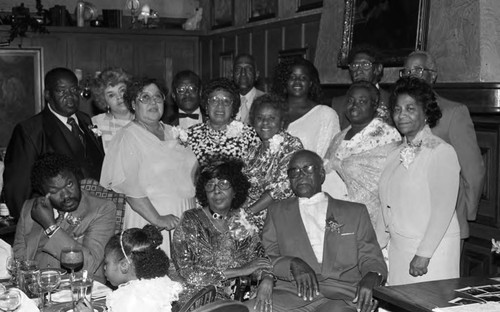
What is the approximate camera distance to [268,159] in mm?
4312

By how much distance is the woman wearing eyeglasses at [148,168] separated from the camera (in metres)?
4.10

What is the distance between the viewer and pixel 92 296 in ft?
9.62

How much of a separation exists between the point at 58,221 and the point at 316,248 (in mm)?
1363

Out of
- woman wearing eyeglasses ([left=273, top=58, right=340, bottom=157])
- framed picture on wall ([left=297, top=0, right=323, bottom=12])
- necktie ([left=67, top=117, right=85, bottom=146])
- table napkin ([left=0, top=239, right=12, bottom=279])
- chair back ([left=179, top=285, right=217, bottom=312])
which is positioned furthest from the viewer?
framed picture on wall ([left=297, top=0, right=323, bottom=12])

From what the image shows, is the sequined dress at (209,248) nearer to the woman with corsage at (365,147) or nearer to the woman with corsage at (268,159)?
the woman with corsage at (268,159)

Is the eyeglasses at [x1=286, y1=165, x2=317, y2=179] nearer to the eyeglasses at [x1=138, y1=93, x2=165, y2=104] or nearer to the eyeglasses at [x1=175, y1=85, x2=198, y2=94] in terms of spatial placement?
the eyeglasses at [x1=138, y1=93, x2=165, y2=104]

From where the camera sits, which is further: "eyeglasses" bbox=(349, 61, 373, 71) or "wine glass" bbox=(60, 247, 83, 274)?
"eyeglasses" bbox=(349, 61, 373, 71)

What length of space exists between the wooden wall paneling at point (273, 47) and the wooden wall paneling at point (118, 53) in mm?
2371

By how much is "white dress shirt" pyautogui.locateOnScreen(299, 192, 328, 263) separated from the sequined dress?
0.28m

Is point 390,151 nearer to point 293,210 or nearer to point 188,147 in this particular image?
point 293,210

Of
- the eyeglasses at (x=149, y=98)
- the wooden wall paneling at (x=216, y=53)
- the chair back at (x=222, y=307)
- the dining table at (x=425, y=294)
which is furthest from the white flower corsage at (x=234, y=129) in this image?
the wooden wall paneling at (x=216, y=53)

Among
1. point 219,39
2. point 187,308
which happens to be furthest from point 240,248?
point 219,39

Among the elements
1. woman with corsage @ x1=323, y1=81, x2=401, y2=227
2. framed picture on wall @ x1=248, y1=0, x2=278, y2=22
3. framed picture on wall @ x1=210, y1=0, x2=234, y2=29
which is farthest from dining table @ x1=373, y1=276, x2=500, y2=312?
framed picture on wall @ x1=210, y1=0, x2=234, y2=29

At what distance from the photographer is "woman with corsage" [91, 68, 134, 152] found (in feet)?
16.6
